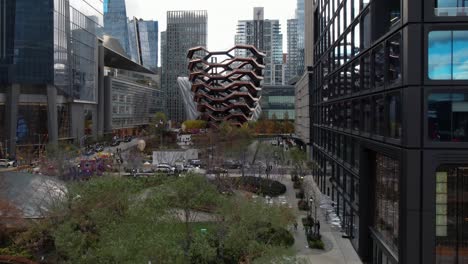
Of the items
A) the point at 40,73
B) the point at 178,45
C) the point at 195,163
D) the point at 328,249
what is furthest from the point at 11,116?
the point at 178,45

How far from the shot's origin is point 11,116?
71.6 meters

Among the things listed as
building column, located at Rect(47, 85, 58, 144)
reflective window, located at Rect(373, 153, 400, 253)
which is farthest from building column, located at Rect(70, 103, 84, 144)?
reflective window, located at Rect(373, 153, 400, 253)

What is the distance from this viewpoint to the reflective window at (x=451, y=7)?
14641 mm

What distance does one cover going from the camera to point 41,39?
241 ft

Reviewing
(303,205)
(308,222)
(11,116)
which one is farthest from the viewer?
(11,116)

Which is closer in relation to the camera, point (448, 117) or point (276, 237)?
point (448, 117)

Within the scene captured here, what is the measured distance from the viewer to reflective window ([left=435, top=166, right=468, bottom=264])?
14.9m

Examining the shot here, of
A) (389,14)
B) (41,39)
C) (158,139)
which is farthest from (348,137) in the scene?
(158,139)

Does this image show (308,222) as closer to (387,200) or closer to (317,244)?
(317,244)

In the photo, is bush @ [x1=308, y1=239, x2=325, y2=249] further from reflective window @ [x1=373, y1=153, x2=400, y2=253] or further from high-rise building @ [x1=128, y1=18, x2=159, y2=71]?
high-rise building @ [x1=128, y1=18, x2=159, y2=71]

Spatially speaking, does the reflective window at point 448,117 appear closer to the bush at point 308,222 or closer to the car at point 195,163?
the bush at point 308,222

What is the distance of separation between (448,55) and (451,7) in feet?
5.05

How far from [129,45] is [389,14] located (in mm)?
134470

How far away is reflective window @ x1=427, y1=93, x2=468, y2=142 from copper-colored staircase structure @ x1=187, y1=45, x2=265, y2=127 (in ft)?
312
